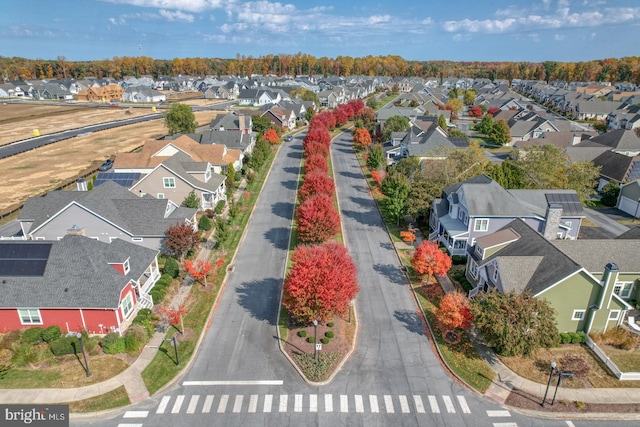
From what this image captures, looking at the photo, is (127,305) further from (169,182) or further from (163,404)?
(169,182)

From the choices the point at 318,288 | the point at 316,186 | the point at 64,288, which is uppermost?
the point at 316,186

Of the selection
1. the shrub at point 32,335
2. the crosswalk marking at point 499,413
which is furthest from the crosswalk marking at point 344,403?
the shrub at point 32,335

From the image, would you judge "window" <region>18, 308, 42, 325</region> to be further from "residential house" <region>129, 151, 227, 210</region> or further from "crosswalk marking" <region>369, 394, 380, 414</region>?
"crosswalk marking" <region>369, 394, 380, 414</region>

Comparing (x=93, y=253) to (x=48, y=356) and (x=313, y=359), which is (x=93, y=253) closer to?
(x=48, y=356)

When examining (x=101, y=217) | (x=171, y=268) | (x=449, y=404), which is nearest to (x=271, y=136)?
(x=101, y=217)

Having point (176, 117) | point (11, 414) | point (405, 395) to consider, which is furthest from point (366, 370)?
point (176, 117)

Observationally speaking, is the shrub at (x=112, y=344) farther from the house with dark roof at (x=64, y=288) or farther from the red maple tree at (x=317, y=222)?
the red maple tree at (x=317, y=222)
